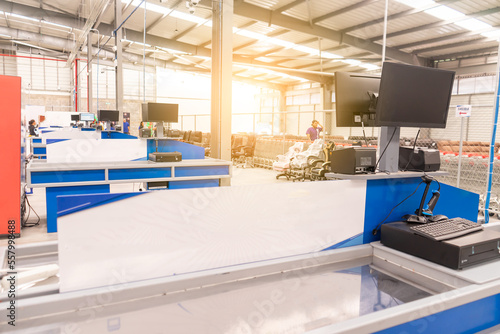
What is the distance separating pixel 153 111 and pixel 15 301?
12.8ft

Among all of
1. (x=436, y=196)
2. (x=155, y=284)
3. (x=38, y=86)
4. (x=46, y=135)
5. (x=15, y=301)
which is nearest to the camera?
(x=15, y=301)

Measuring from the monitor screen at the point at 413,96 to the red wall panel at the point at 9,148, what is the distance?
3930mm

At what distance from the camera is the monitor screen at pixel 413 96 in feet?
6.42

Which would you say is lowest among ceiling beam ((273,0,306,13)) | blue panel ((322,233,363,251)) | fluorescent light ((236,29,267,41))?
blue panel ((322,233,363,251))

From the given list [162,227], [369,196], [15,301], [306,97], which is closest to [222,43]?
[369,196]

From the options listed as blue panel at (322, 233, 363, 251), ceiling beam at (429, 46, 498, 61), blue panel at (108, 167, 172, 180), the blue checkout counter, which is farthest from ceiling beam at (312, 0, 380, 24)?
blue panel at (322, 233, 363, 251)

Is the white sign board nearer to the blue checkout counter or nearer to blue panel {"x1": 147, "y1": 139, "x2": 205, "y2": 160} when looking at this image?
the blue checkout counter

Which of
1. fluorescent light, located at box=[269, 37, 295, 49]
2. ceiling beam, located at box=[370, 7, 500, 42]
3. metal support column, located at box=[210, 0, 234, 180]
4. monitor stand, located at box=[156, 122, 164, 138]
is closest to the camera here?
monitor stand, located at box=[156, 122, 164, 138]

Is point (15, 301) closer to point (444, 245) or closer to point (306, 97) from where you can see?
point (444, 245)

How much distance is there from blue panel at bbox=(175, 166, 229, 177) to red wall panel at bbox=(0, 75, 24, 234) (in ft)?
5.94

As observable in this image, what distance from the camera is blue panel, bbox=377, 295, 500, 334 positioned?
1.32 m

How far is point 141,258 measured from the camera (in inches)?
57.6

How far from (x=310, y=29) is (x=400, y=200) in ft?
29.4

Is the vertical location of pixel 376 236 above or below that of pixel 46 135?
below
